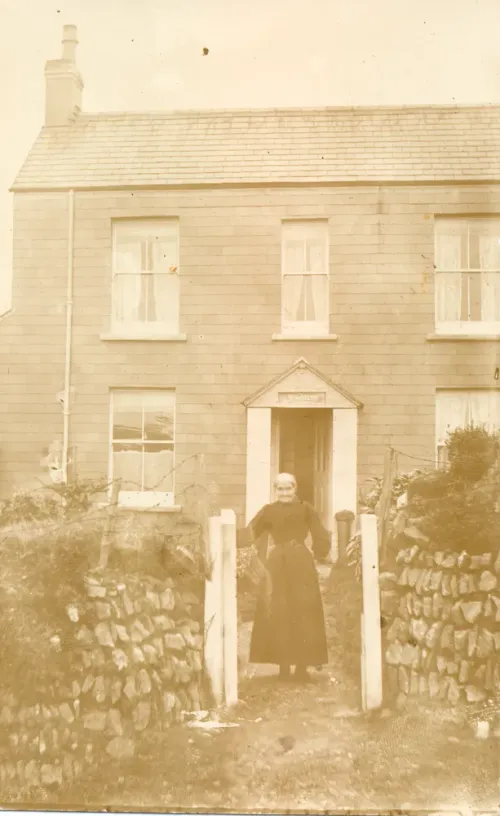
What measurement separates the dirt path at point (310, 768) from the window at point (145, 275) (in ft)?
5.68

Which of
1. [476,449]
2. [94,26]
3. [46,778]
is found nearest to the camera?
[46,778]

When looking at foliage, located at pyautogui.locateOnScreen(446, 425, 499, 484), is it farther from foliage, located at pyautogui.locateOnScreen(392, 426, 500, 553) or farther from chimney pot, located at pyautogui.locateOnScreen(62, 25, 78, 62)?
chimney pot, located at pyautogui.locateOnScreen(62, 25, 78, 62)

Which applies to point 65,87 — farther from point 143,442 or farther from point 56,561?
point 56,561

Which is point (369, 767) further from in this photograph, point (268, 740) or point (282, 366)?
point (282, 366)

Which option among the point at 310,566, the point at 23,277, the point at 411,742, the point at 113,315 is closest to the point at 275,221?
the point at 113,315

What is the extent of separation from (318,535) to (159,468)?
0.75m

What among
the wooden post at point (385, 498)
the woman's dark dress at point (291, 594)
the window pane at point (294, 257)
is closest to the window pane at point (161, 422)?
the woman's dark dress at point (291, 594)

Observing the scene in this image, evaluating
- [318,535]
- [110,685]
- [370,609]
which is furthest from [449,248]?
[110,685]

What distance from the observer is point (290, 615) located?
2764 millimetres

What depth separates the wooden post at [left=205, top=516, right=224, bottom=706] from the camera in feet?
8.75

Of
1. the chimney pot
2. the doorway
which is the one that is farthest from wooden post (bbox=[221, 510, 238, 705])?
the chimney pot

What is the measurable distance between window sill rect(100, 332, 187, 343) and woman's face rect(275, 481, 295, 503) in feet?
2.49

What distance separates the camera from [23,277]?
9.55 feet

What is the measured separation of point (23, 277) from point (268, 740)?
7.32 feet
